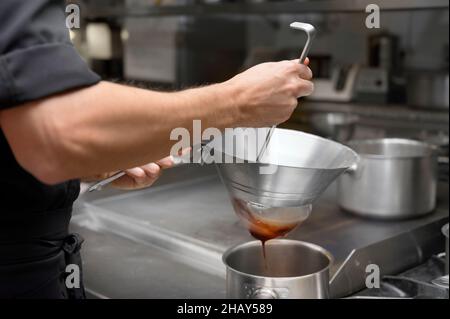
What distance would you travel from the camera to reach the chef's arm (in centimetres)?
71

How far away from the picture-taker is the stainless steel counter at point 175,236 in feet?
4.42

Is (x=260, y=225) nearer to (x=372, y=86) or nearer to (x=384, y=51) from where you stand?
(x=372, y=86)

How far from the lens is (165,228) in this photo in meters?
1.61

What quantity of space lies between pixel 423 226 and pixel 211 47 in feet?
7.69

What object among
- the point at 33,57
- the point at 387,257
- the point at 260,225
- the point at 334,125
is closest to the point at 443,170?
the point at 334,125

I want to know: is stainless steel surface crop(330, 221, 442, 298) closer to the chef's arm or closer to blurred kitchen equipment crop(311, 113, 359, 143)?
the chef's arm

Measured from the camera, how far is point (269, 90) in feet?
2.90

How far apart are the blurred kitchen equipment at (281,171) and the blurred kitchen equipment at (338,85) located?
1.91 m

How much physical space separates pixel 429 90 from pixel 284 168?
6.38 ft

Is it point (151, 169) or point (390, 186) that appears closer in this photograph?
point (151, 169)

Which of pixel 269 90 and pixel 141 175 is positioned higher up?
pixel 269 90

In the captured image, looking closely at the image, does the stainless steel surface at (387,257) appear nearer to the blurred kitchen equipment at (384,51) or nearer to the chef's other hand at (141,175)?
the chef's other hand at (141,175)

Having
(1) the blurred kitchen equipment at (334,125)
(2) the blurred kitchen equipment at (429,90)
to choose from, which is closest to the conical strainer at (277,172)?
(1) the blurred kitchen equipment at (334,125)
